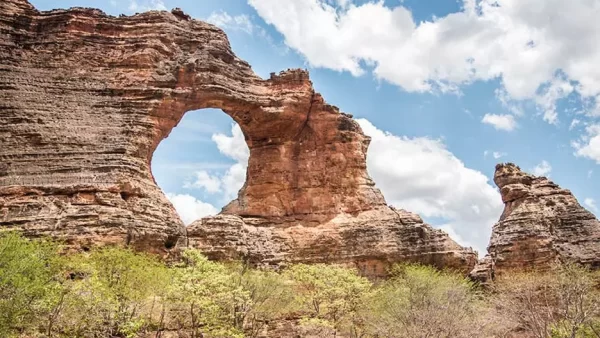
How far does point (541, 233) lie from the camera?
144ft

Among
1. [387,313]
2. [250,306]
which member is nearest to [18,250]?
[250,306]

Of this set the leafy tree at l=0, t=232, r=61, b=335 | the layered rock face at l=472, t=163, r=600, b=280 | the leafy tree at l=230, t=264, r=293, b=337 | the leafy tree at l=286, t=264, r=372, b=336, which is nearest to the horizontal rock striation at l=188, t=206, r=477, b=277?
the layered rock face at l=472, t=163, r=600, b=280

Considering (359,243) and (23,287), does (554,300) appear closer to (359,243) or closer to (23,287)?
(359,243)

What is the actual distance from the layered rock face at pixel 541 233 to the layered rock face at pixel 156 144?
10.2 feet

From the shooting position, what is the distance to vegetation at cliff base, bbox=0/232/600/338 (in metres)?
24.7

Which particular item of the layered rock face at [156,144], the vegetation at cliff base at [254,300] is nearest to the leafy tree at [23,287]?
the vegetation at cliff base at [254,300]

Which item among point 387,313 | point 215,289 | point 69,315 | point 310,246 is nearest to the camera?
point 69,315

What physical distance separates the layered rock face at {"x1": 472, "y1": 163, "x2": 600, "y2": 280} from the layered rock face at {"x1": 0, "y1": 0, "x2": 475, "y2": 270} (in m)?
3.11

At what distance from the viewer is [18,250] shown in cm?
2380

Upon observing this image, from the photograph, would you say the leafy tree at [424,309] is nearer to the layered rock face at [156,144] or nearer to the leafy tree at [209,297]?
the layered rock face at [156,144]

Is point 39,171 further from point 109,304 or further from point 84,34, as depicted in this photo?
point 109,304

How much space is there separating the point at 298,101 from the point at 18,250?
28121mm

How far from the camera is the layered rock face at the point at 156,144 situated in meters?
35.1

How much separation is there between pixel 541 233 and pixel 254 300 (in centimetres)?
2420
